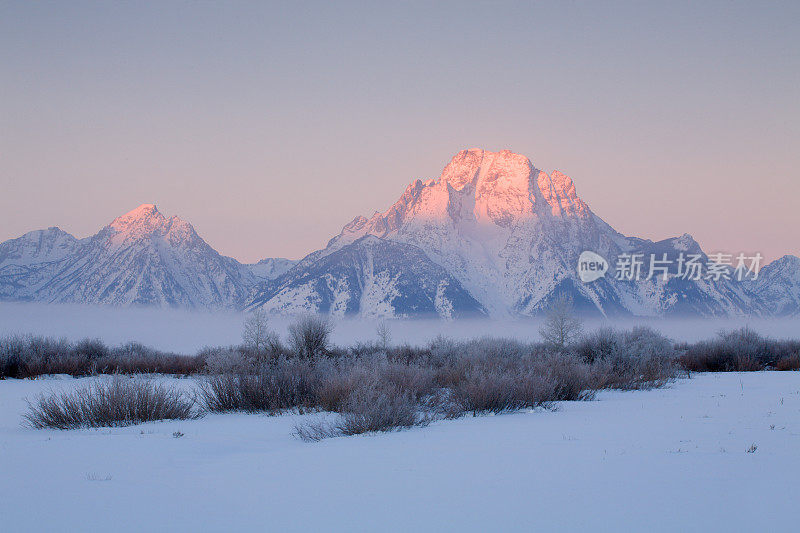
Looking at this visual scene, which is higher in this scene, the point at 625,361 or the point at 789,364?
the point at 625,361

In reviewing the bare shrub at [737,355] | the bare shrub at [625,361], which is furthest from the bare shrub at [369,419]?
the bare shrub at [737,355]

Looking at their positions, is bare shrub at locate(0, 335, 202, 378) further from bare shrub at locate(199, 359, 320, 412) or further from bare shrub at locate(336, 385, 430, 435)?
bare shrub at locate(336, 385, 430, 435)

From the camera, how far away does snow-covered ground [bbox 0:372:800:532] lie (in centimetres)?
362

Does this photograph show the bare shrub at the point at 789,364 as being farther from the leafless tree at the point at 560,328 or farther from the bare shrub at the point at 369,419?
the bare shrub at the point at 369,419

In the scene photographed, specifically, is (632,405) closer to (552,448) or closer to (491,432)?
(491,432)

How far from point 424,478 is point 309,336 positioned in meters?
18.6

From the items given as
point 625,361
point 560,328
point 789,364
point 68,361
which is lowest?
point 789,364

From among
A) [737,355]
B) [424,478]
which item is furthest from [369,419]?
[737,355]

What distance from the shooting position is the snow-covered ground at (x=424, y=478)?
143 inches

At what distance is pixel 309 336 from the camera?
22859 mm

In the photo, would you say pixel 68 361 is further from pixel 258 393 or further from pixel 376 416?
pixel 376 416

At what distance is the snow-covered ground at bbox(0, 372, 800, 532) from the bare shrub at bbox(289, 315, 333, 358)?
14428mm

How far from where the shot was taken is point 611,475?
15.0 ft

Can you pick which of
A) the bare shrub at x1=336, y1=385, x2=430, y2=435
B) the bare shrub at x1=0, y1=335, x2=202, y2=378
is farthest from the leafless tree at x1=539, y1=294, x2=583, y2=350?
the bare shrub at x1=336, y1=385, x2=430, y2=435
